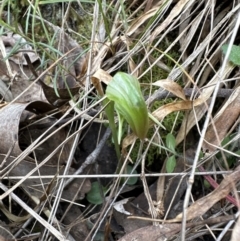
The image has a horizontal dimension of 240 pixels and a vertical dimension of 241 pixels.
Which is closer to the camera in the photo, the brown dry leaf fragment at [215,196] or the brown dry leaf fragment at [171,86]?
the brown dry leaf fragment at [215,196]

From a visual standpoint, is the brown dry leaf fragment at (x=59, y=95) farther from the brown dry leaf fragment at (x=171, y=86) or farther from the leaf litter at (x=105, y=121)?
the brown dry leaf fragment at (x=171, y=86)

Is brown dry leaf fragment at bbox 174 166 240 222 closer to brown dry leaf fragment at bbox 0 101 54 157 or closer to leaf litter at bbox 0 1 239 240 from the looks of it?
leaf litter at bbox 0 1 239 240

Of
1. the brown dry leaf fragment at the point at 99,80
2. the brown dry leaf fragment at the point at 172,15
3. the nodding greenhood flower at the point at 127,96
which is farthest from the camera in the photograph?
the brown dry leaf fragment at the point at 172,15

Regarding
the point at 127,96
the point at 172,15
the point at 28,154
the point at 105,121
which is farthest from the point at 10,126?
the point at 172,15

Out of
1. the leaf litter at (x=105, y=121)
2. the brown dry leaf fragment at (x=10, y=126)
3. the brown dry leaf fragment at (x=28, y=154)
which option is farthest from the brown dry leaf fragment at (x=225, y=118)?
the brown dry leaf fragment at (x=10, y=126)

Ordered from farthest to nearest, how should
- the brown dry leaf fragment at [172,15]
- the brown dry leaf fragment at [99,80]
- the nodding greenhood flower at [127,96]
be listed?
1. the brown dry leaf fragment at [172,15]
2. the brown dry leaf fragment at [99,80]
3. the nodding greenhood flower at [127,96]

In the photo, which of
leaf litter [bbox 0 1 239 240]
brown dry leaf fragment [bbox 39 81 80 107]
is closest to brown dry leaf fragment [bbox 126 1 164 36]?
leaf litter [bbox 0 1 239 240]

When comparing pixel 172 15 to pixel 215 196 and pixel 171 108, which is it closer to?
pixel 171 108
